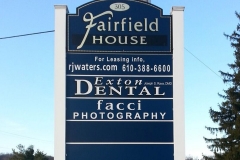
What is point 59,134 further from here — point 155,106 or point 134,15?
point 134,15

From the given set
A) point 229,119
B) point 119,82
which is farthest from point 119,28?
point 229,119

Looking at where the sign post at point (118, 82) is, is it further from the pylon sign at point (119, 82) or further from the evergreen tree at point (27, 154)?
the evergreen tree at point (27, 154)

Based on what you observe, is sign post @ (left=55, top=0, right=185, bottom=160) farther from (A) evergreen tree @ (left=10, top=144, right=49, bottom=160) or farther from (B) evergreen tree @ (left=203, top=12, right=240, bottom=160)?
(A) evergreen tree @ (left=10, top=144, right=49, bottom=160)

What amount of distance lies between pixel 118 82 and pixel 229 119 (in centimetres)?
2075

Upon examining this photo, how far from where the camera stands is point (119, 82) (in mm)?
8094

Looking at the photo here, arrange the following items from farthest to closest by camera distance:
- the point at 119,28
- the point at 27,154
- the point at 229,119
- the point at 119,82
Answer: the point at 27,154 < the point at 229,119 < the point at 119,28 < the point at 119,82

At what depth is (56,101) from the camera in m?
7.91

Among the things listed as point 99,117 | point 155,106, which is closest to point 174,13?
point 155,106

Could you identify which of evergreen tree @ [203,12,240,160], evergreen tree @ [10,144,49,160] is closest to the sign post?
evergreen tree @ [203,12,240,160]

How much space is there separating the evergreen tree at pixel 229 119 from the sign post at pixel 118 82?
18.6 meters

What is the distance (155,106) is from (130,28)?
1.35m

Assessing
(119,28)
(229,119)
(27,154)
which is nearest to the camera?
(119,28)

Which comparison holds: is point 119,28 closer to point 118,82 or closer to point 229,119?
point 118,82

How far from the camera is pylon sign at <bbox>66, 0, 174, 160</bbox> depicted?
7918 millimetres
